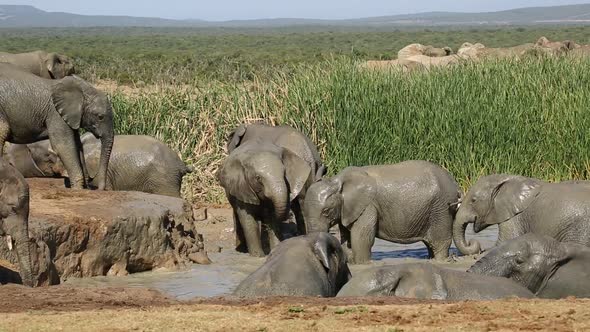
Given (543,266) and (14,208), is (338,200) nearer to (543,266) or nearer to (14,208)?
(543,266)

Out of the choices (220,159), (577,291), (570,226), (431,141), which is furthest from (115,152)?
(577,291)

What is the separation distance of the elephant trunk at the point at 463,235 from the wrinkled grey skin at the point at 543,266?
10.4ft

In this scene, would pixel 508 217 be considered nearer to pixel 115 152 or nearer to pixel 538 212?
pixel 538 212

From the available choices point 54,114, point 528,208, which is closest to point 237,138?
point 54,114

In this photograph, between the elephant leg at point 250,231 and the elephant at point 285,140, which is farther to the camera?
the elephant at point 285,140

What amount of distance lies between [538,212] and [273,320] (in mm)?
4993

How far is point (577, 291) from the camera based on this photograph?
9852 mm

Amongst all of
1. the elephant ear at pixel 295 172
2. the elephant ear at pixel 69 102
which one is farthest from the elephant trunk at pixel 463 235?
the elephant ear at pixel 69 102

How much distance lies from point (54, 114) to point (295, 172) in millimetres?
2878

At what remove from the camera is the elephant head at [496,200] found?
1240 centimetres

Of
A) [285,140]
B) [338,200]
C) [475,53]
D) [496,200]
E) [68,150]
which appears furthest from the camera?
[475,53]

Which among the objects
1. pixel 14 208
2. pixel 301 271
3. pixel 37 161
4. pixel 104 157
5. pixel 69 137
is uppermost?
pixel 14 208

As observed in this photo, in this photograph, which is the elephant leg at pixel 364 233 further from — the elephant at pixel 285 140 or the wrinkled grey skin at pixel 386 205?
the elephant at pixel 285 140

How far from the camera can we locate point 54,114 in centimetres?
1430
